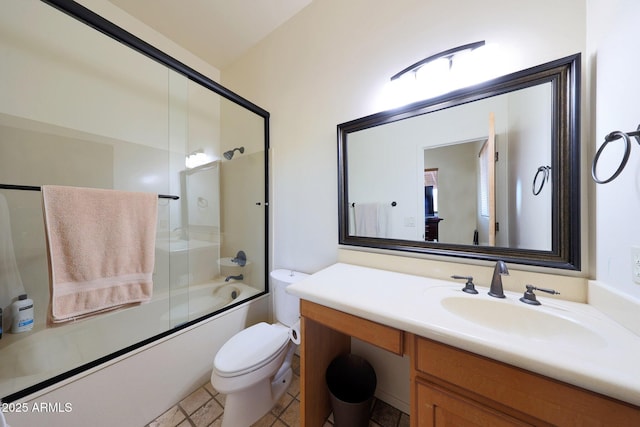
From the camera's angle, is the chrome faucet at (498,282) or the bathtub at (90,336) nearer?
the chrome faucet at (498,282)

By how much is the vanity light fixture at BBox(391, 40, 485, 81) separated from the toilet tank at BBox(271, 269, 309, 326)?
1430 mm

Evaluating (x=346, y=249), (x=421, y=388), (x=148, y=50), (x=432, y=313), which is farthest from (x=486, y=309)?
(x=148, y=50)

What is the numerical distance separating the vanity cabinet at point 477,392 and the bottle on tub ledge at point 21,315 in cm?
158

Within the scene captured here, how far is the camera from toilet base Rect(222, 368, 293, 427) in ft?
3.44

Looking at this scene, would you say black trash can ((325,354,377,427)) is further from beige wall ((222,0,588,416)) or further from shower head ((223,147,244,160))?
shower head ((223,147,244,160))

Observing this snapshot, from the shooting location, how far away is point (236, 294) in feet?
5.76

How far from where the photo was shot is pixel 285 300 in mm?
1479

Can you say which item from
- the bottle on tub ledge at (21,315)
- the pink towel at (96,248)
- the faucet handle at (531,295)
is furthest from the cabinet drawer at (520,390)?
the bottle on tub ledge at (21,315)

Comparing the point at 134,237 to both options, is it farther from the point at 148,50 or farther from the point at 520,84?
the point at 520,84

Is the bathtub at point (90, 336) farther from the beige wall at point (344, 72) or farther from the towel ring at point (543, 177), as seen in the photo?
the towel ring at point (543, 177)

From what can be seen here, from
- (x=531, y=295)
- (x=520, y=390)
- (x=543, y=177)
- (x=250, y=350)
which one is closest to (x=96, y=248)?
(x=250, y=350)

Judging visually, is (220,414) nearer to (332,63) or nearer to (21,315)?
Result: (21,315)

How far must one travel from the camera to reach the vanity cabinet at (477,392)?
18.4 inches

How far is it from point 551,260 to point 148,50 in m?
2.16
